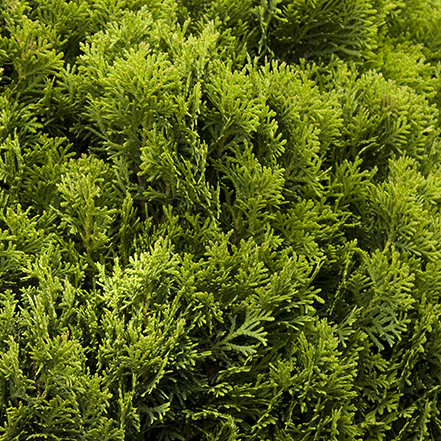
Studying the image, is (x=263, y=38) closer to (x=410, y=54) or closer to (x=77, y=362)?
(x=410, y=54)

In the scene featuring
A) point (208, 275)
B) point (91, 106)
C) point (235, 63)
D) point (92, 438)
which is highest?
point (235, 63)

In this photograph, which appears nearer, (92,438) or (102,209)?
(92,438)

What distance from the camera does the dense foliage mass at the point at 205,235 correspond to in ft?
11.9

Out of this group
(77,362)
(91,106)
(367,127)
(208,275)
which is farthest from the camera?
(367,127)

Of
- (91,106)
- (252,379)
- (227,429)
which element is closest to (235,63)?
(91,106)

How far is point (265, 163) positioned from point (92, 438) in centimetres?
210

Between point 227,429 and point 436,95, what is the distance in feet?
11.7

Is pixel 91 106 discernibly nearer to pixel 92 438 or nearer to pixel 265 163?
pixel 265 163

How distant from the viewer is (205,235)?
3.95m

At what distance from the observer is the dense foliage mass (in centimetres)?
362

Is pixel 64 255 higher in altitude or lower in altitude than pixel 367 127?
lower

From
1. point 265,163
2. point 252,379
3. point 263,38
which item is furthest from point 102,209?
point 263,38

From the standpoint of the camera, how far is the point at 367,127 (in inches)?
179

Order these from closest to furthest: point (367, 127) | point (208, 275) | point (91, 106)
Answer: point (208, 275), point (91, 106), point (367, 127)
